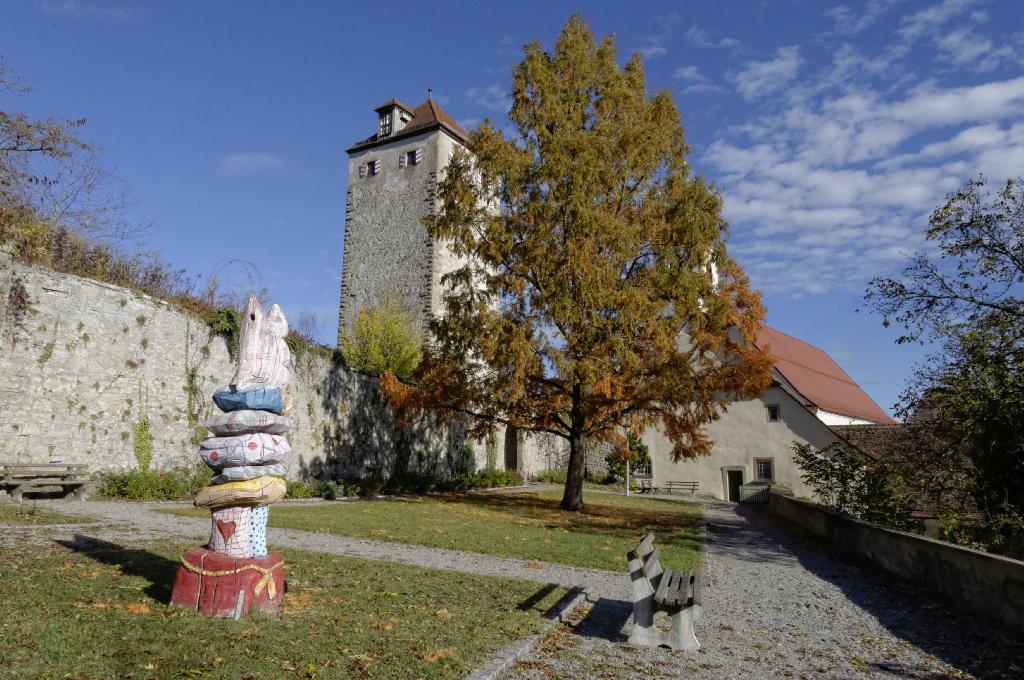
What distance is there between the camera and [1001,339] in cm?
1108

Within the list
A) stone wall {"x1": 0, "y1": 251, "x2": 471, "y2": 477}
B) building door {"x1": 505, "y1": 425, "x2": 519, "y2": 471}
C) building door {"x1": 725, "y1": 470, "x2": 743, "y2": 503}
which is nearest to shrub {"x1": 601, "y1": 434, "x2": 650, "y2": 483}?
building door {"x1": 725, "y1": 470, "x2": 743, "y2": 503}

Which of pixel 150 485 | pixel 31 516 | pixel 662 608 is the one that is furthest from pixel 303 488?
pixel 662 608

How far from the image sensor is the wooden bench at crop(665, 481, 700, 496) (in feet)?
98.4

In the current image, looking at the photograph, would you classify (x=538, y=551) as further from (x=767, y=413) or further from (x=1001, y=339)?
(x=767, y=413)

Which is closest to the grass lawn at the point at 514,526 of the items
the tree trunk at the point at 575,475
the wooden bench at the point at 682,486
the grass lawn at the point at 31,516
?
the tree trunk at the point at 575,475

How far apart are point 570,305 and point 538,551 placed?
6365mm

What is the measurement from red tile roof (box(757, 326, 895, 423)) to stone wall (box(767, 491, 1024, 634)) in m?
19.2

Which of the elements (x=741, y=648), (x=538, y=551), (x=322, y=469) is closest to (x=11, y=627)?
(x=741, y=648)

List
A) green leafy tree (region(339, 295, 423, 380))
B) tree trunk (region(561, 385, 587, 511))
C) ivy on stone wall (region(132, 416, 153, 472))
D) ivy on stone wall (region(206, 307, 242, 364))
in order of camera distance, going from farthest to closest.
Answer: green leafy tree (region(339, 295, 423, 380)) → tree trunk (region(561, 385, 587, 511)) → ivy on stone wall (region(206, 307, 242, 364)) → ivy on stone wall (region(132, 416, 153, 472))

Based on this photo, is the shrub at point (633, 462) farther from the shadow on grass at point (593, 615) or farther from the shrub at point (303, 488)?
the shadow on grass at point (593, 615)

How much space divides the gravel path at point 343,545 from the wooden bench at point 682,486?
2222cm

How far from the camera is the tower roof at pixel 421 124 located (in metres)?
32.9

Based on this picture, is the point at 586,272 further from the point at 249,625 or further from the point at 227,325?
the point at 249,625

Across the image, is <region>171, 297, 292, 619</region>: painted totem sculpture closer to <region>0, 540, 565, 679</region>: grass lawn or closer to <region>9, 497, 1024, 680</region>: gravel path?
<region>0, 540, 565, 679</region>: grass lawn
